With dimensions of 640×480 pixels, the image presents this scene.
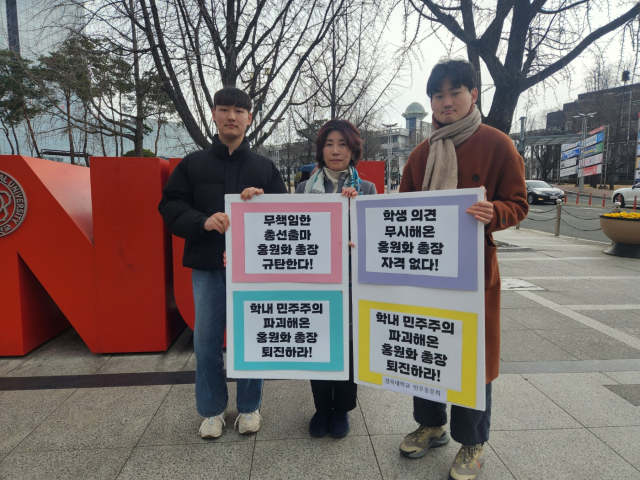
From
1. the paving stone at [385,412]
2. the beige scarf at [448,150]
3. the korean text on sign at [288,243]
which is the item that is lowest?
the paving stone at [385,412]

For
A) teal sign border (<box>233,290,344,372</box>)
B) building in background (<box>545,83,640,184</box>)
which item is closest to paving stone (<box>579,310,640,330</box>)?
teal sign border (<box>233,290,344,372</box>)

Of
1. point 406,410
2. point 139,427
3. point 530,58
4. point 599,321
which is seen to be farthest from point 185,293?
point 530,58

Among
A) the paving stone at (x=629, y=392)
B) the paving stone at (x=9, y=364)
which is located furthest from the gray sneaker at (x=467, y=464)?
the paving stone at (x=9, y=364)

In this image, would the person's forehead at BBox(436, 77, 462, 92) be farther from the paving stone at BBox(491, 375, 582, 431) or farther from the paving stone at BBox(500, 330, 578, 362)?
the paving stone at BBox(500, 330, 578, 362)

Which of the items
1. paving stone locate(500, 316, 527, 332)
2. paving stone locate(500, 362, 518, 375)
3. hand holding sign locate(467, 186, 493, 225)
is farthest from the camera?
paving stone locate(500, 316, 527, 332)

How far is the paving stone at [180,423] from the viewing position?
246cm

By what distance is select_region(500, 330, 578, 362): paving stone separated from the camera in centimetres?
371

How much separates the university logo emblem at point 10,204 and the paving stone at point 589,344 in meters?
5.19

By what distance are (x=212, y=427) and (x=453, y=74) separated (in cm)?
242

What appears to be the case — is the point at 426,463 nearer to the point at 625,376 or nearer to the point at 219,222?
the point at 219,222

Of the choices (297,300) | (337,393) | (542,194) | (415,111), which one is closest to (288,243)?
(297,300)

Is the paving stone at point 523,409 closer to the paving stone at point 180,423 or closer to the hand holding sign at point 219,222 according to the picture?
the paving stone at point 180,423

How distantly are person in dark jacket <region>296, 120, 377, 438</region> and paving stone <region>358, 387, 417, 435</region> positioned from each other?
253 millimetres

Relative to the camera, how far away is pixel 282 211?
2199 millimetres
